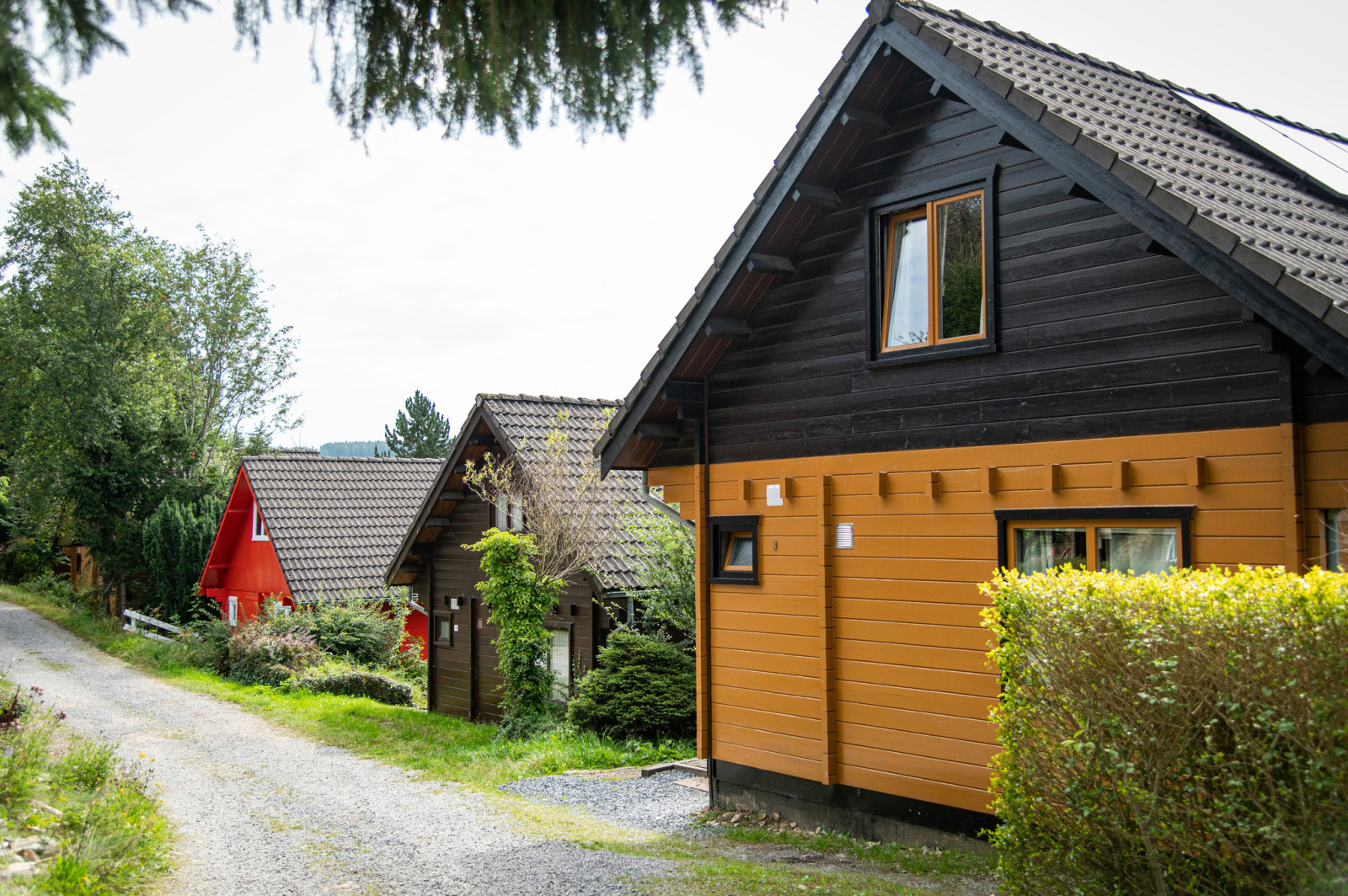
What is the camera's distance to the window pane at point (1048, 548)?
7.31m

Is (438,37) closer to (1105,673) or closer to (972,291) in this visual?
(1105,673)

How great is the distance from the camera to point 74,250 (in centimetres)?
3306

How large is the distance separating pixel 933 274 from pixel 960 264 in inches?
10.0

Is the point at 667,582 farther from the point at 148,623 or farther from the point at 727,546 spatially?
the point at 148,623

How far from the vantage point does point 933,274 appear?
27.3 feet

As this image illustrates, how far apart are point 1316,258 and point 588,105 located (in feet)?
15.5

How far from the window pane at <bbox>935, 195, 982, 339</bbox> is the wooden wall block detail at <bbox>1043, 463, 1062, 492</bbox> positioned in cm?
133

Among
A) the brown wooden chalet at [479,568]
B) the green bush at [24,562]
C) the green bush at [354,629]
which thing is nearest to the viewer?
the brown wooden chalet at [479,568]

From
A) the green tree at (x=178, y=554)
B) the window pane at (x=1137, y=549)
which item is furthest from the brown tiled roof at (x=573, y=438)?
the green tree at (x=178, y=554)

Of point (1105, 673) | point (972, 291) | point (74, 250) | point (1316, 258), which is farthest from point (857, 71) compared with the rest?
point (74, 250)

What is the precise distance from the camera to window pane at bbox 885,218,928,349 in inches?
333

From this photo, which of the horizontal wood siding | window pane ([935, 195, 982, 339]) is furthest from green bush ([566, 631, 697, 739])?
window pane ([935, 195, 982, 339])

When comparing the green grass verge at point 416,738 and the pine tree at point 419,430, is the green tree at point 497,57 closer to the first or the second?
the green grass verge at point 416,738

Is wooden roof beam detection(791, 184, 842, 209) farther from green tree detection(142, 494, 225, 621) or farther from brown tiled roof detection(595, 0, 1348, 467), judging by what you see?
green tree detection(142, 494, 225, 621)
